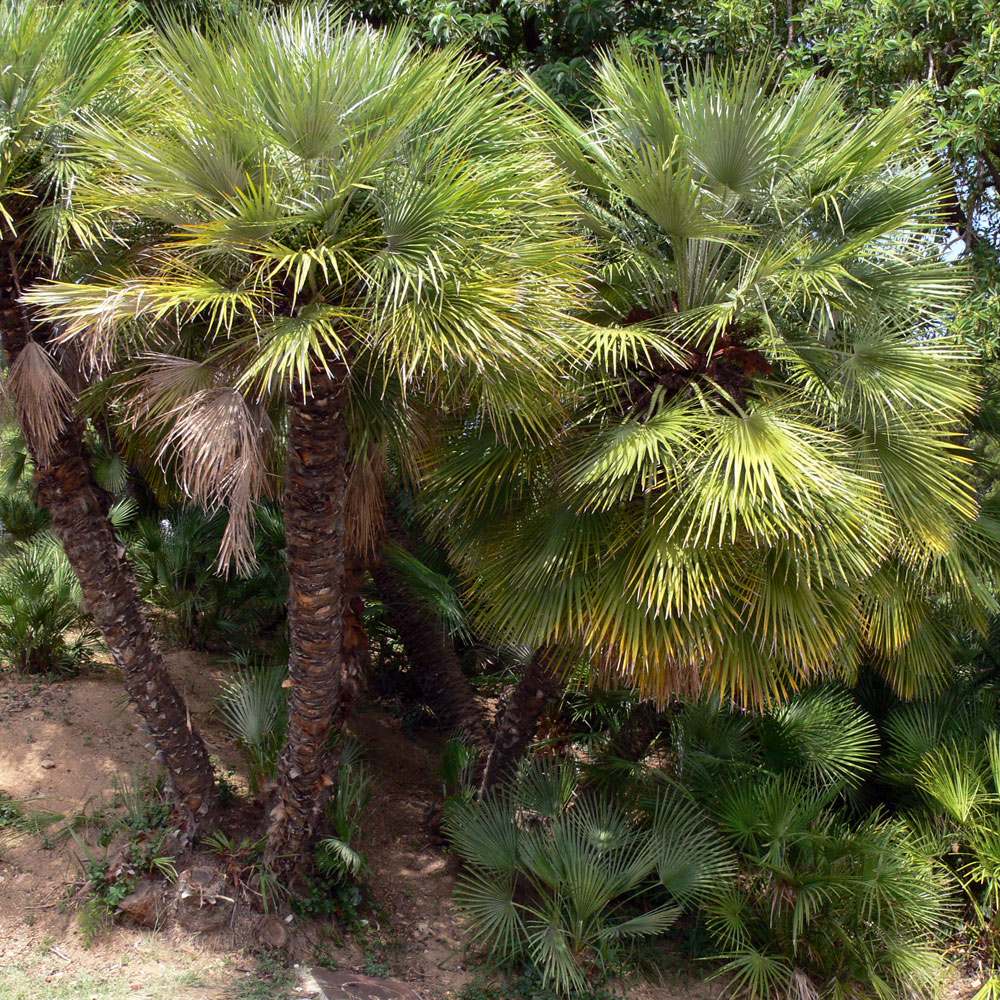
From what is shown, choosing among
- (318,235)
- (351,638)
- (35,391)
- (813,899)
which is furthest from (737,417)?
Result: (35,391)

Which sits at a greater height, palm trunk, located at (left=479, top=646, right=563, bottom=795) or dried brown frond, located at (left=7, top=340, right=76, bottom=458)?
dried brown frond, located at (left=7, top=340, right=76, bottom=458)

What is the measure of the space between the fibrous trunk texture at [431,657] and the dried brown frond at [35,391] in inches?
122

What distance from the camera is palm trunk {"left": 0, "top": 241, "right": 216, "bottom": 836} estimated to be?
5.28 m

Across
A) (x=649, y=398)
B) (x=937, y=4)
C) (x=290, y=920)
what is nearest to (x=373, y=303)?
(x=649, y=398)

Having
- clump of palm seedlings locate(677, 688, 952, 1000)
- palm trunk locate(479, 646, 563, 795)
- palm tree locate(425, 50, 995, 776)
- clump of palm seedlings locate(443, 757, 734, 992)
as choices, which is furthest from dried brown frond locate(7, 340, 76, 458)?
clump of palm seedlings locate(677, 688, 952, 1000)

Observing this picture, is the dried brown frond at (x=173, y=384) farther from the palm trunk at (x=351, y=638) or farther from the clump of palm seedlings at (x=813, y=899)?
the clump of palm seedlings at (x=813, y=899)

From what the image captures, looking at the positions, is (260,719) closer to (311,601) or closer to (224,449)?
(311,601)

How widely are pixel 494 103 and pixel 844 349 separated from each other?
2440mm

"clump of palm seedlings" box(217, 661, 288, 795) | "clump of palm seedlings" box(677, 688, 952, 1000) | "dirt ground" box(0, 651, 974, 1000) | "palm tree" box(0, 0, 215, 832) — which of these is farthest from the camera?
"clump of palm seedlings" box(217, 661, 288, 795)

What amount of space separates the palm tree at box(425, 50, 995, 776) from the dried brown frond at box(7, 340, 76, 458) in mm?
2189

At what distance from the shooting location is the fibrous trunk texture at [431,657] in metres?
7.80

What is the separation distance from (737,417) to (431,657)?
388cm

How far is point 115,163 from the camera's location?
4691 mm

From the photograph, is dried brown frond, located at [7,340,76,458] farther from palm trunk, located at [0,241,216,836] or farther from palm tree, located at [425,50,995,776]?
palm tree, located at [425,50,995,776]
